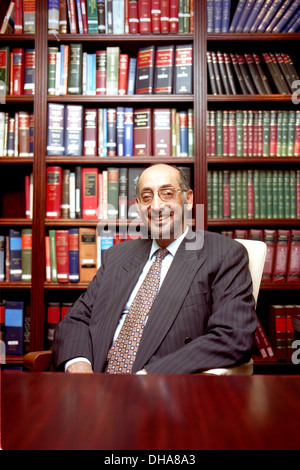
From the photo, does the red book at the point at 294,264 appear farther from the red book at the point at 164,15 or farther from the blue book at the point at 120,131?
the red book at the point at 164,15

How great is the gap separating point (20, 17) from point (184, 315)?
2.02m

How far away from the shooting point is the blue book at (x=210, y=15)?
208 centimetres

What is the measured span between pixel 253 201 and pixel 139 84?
98 centimetres

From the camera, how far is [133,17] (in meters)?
2.10

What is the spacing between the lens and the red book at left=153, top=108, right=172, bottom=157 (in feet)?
6.94

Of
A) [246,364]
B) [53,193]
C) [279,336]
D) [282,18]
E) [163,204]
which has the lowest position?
[279,336]

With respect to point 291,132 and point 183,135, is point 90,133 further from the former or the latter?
point 291,132

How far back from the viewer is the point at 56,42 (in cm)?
217

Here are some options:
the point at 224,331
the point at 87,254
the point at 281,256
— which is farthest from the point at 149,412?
the point at 281,256

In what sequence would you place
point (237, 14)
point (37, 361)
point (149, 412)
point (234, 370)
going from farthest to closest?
point (237, 14) → point (37, 361) → point (234, 370) → point (149, 412)

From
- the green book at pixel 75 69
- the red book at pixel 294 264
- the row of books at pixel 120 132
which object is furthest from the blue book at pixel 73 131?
the red book at pixel 294 264

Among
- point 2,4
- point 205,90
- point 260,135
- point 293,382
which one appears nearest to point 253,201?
point 260,135

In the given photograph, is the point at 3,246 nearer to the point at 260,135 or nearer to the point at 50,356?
the point at 50,356

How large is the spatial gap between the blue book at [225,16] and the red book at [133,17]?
502mm
